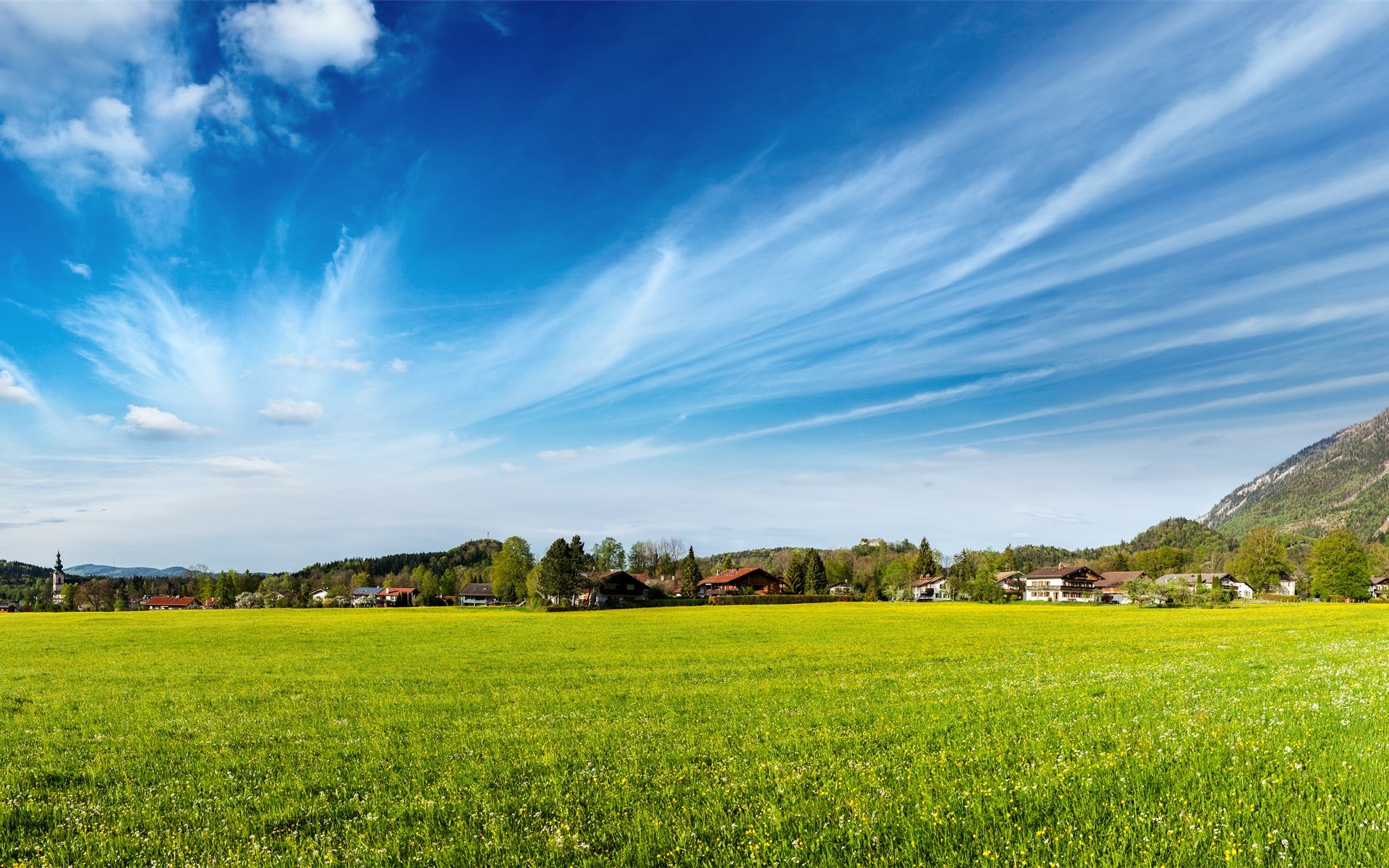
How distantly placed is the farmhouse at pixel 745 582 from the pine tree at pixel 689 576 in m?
6.48

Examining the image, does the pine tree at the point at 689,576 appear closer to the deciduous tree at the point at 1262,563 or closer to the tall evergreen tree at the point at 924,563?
the tall evergreen tree at the point at 924,563

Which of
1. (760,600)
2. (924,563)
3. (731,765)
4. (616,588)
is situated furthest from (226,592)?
(731,765)

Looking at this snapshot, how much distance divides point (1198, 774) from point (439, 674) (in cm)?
2839

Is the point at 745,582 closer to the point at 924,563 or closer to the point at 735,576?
the point at 735,576

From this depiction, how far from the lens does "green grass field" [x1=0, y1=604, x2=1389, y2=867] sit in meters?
8.06

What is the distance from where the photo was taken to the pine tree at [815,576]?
16000 centimetres

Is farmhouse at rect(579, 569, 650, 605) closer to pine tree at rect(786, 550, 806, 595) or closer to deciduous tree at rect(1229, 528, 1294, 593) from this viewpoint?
pine tree at rect(786, 550, 806, 595)

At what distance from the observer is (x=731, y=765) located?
1216 cm

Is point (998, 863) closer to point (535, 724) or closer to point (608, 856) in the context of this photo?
point (608, 856)

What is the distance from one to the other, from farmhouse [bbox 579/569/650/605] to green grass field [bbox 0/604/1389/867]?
10926 centimetres

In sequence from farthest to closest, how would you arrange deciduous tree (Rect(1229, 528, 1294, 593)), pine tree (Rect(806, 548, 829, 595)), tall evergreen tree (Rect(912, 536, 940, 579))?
tall evergreen tree (Rect(912, 536, 940, 579)) → pine tree (Rect(806, 548, 829, 595)) → deciduous tree (Rect(1229, 528, 1294, 593))

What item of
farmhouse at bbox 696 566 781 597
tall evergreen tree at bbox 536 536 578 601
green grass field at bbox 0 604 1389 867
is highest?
green grass field at bbox 0 604 1389 867

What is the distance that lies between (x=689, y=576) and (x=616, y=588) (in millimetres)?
21176

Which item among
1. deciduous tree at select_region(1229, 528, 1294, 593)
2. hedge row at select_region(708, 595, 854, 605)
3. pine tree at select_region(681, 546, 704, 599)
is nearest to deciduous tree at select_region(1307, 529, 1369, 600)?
deciduous tree at select_region(1229, 528, 1294, 593)
